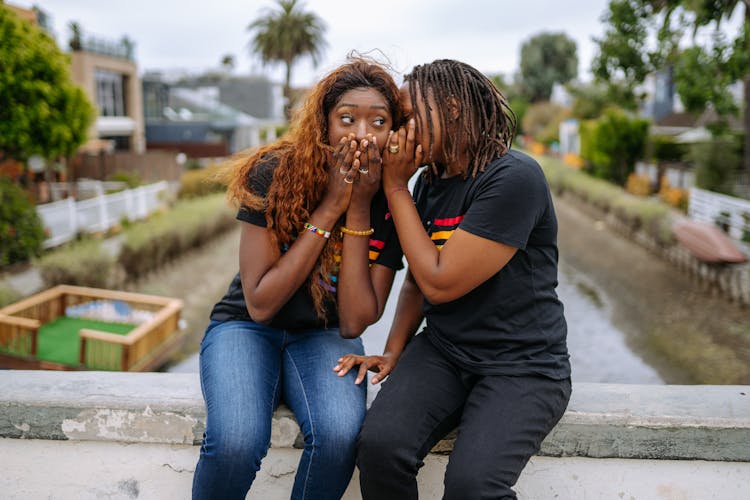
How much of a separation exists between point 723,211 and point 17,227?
1270 centimetres

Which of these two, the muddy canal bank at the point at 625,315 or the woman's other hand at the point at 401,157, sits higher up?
the woman's other hand at the point at 401,157

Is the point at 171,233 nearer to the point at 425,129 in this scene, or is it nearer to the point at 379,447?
the point at 425,129

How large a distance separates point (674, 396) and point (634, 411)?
→ 0.20 m

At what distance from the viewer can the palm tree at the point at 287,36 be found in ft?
153

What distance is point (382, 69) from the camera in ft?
7.64

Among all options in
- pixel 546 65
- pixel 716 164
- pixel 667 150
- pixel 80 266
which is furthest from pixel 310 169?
pixel 546 65

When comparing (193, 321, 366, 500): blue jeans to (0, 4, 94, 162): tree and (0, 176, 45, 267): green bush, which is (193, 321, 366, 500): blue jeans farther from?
(0, 176, 45, 267): green bush

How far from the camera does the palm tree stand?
46.8 meters

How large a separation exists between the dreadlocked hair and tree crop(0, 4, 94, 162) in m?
9.52

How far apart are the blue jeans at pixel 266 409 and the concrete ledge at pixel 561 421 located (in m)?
0.11

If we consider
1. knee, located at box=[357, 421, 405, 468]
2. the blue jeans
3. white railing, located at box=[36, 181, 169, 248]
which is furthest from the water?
knee, located at box=[357, 421, 405, 468]

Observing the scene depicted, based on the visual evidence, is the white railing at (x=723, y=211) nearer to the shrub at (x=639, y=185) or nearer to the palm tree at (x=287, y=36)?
the shrub at (x=639, y=185)

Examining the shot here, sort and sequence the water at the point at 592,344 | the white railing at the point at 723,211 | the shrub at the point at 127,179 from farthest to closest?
the shrub at the point at 127,179, the white railing at the point at 723,211, the water at the point at 592,344

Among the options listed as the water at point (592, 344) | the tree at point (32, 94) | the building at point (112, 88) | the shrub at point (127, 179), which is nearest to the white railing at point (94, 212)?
the tree at point (32, 94)
